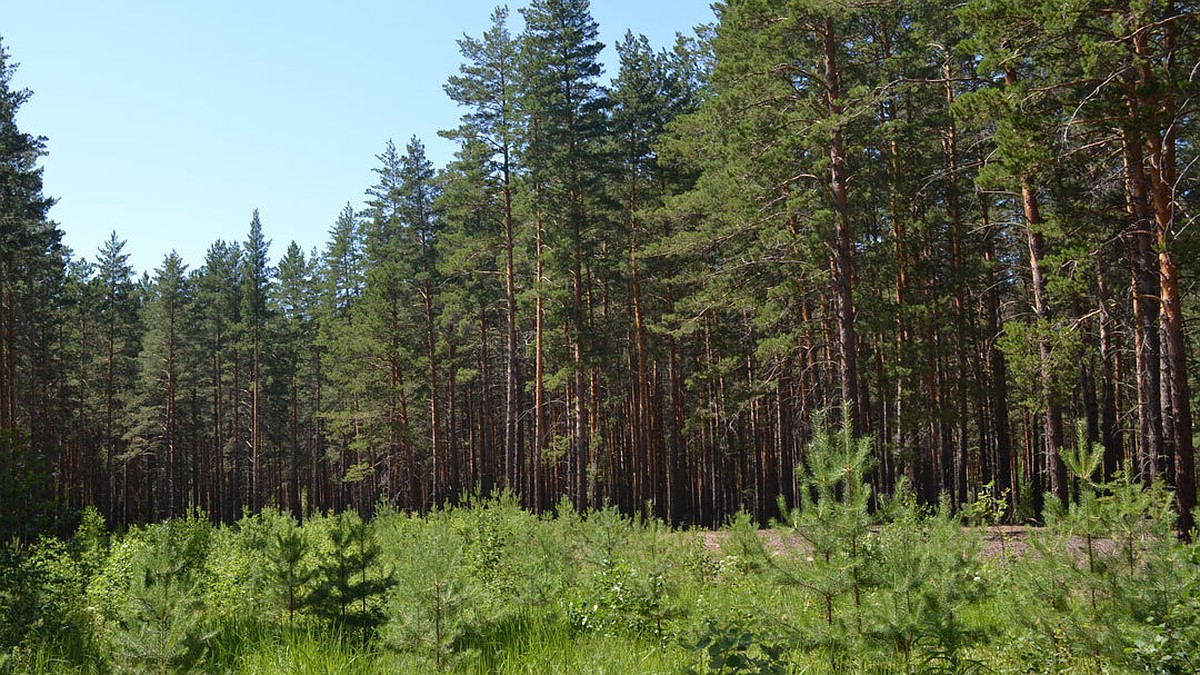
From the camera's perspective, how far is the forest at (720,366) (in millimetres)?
5219

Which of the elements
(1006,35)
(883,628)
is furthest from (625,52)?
(883,628)

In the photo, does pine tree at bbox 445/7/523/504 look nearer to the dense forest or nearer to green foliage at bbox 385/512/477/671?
the dense forest

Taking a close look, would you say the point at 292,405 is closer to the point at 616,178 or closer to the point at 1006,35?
the point at 616,178

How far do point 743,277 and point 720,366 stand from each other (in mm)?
3475

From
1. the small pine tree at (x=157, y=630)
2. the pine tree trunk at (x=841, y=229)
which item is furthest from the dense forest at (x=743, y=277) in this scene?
the small pine tree at (x=157, y=630)

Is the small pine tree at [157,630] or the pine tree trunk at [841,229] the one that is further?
the pine tree trunk at [841,229]

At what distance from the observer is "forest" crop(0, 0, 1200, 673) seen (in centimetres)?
522

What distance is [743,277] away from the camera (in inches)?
789

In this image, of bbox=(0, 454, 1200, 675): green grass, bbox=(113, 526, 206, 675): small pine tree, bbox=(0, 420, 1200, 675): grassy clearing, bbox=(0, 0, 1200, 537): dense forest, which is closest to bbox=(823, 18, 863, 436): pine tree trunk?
bbox=(0, 0, 1200, 537): dense forest

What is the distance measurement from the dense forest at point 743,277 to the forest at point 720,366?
6.0 inches

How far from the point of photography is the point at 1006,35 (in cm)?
1111

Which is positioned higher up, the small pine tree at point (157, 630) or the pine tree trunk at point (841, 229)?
the pine tree trunk at point (841, 229)

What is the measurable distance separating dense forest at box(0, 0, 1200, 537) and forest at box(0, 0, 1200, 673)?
15 centimetres

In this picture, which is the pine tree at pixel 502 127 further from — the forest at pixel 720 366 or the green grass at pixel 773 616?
the green grass at pixel 773 616
